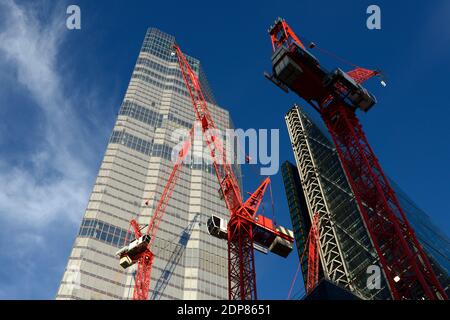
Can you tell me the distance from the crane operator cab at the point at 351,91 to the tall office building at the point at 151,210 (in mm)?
52250

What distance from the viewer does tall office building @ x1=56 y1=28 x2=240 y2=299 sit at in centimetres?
8962

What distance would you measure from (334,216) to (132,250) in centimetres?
4412

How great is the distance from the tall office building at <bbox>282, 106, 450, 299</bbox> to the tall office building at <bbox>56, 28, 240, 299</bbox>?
21.0 meters

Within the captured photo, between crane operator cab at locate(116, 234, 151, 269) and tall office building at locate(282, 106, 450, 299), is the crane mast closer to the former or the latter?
crane operator cab at locate(116, 234, 151, 269)

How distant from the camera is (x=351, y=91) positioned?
6372 cm

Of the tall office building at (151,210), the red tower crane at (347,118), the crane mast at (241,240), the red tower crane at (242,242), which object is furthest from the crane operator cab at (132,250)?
the red tower crane at (347,118)

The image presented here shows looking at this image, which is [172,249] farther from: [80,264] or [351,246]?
[351,246]

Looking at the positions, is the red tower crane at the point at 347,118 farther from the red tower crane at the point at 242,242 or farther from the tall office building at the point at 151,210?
the tall office building at the point at 151,210

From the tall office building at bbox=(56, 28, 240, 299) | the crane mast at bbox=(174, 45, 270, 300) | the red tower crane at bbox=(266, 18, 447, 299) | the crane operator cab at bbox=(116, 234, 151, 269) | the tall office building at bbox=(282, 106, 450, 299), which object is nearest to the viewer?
the red tower crane at bbox=(266, 18, 447, 299)

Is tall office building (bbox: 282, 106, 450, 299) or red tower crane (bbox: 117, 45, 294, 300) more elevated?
tall office building (bbox: 282, 106, 450, 299)

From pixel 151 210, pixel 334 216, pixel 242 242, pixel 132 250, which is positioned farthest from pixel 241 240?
pixel 151 210

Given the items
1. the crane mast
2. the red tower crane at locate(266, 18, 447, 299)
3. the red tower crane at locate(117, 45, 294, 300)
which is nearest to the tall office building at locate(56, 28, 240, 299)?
the red tower crane at locate(117, 45, 294, 300)

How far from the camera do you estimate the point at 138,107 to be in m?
131
